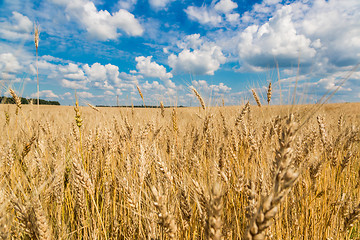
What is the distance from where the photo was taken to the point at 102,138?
Result: 2.54 meters

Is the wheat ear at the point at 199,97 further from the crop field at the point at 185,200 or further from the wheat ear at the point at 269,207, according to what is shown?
the wheat ear at the point at 269,207

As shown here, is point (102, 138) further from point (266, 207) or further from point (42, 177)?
point (266, 207)

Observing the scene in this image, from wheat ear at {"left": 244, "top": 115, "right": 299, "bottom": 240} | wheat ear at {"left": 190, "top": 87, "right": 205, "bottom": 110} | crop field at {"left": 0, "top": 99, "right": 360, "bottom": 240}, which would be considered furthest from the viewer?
wheat ear at {"left": 190, "top": 87, "right": 205, "bottom": 110}

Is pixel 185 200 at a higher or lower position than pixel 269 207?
lower

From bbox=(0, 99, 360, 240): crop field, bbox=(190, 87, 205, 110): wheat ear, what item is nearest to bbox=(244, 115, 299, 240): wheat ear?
bbox=(0, 99, 360, 240): crop field

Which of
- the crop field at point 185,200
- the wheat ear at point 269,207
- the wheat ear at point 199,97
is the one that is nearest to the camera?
the wheat ear at point 269,207

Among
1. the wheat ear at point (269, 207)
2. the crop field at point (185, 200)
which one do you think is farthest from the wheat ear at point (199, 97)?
the wheat ear at point (269, 207)

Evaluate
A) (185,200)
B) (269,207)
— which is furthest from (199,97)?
(269,207)

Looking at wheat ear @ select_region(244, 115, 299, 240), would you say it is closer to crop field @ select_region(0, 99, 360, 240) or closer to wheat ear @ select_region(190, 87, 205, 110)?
crop field @ select_region(0, 99, 360, 240)

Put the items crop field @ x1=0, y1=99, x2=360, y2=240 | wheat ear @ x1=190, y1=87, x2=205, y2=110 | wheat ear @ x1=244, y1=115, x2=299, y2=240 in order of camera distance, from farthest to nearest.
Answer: wheat ear @ x1=190, y1=87, x2=205, y2=110 → crop field @ x1=0, y1=99, x2=360, y2=240 → wheat ear @ x1=244, y1=115, x2=299, y2=240

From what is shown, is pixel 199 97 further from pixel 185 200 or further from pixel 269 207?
pixel 269 207

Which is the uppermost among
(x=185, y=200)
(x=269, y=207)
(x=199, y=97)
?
(x=199, y=97)

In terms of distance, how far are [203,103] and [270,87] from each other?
3.24ft

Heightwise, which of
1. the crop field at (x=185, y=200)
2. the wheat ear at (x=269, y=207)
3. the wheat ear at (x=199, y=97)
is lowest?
the crop field at (x=185, y=200)
